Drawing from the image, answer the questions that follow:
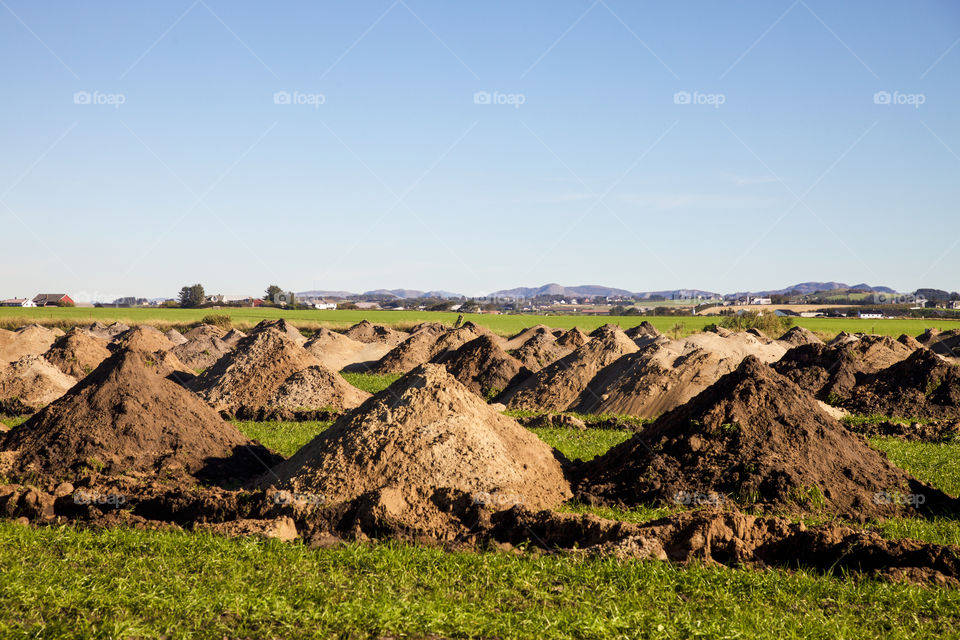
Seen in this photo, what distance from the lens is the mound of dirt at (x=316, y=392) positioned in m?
24.8

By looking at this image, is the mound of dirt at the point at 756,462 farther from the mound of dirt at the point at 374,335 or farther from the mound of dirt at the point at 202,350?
the mound of dirt at the point at 374,335

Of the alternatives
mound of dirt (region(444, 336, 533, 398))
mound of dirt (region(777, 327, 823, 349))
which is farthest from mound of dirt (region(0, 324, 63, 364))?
mound of dirt (region(777, 327, 823, 349))

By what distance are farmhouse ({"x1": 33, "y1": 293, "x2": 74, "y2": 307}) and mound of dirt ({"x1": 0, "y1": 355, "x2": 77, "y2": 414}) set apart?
11286cm

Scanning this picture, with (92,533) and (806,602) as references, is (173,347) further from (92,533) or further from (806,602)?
(806,602)

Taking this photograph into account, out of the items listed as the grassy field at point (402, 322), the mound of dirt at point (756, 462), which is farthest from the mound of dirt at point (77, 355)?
the grassy field at point (402, 322)

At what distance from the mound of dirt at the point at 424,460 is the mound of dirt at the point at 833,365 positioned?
1653 centimetres

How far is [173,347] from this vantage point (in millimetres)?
45219

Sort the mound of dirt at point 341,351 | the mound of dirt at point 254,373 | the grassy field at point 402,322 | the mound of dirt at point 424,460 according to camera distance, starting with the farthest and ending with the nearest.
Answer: the grassy field at point 402,322, the mound of dirt at point 341,351, the mound of dirt at point 254,373, the mound of dirt at point 424,460

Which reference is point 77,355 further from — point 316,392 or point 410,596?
point 410,596

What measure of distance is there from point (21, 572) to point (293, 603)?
9.73ft

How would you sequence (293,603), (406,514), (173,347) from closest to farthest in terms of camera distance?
(293,603)
(406,514)
(173,347)

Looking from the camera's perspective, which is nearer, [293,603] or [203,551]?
[293,603]

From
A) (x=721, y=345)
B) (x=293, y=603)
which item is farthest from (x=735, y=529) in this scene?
(x=721, y=345)

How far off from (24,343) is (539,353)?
26298mm
